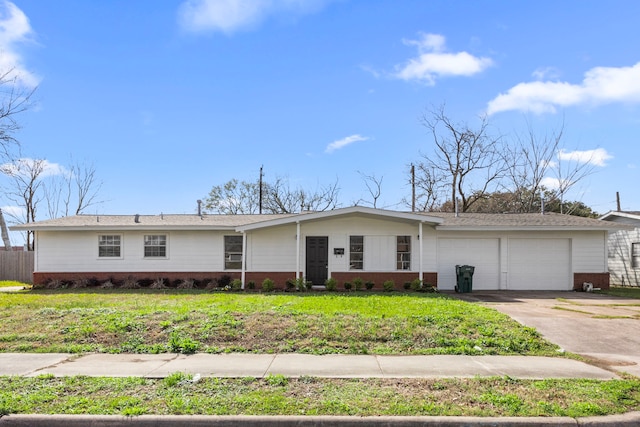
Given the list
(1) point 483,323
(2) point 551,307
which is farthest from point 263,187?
(1) point 483,323

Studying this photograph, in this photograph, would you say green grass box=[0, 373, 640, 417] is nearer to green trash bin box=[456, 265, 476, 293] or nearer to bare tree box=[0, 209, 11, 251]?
green trash bin box=[456, 265, 476, 293]

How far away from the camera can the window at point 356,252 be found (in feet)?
62.1

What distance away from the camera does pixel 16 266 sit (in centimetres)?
2420

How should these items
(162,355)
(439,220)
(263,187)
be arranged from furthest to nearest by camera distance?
(263,187) → (439,220) → (162,355)

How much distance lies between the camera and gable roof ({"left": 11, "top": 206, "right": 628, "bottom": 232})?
17.8 m

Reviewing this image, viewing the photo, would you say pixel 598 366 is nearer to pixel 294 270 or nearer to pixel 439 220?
pixel 439 220

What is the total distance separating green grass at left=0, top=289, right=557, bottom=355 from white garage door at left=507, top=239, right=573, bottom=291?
336 inches

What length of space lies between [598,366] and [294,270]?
1276 cm

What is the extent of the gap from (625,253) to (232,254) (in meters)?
18.4

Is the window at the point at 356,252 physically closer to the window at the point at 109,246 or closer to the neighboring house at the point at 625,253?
the window at the point at 109,246

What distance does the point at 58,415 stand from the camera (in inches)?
199

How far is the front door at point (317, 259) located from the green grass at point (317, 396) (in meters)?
12.7

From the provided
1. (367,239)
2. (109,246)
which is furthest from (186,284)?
(367,239)

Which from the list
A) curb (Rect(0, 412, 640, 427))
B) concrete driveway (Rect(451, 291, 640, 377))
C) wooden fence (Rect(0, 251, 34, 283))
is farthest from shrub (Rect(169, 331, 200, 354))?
wooden fence (Rect(0, 251, 34, 283))
